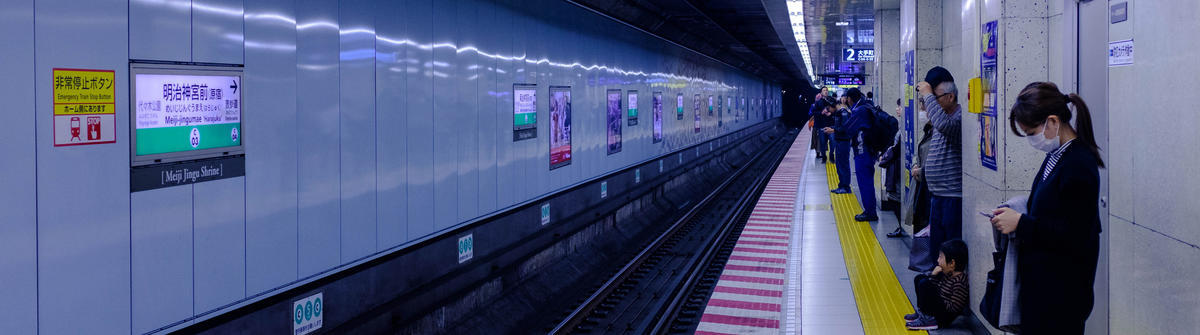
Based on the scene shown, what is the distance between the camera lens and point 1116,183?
420 centimetres

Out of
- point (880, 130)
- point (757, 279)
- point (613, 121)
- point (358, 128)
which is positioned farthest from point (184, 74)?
point (613, 121)

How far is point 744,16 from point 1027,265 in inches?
531

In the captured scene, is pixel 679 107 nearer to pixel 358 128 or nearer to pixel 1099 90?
pixel 358 128

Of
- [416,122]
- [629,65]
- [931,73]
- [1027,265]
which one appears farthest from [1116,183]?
[629,65]

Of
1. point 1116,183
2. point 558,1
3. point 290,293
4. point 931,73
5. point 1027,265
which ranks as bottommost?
point 290,293

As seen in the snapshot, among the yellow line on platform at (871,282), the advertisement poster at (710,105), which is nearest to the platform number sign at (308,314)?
the yellow line on platform at (871,282)

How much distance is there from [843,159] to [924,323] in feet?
31.0

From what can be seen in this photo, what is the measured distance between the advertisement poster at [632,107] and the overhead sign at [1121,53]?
11113 millimetres

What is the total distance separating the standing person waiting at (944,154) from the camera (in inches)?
249

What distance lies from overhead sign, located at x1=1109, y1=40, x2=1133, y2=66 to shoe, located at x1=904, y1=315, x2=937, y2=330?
2618 mm

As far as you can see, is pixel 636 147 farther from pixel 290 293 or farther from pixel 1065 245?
pixel 1065 245

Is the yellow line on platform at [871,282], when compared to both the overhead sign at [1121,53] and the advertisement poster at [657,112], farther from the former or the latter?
the advertisement poster at [657,112]

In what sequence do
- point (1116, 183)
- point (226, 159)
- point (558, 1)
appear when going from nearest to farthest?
point (1116, 183)
point (226, 159)
point (558, 1)
